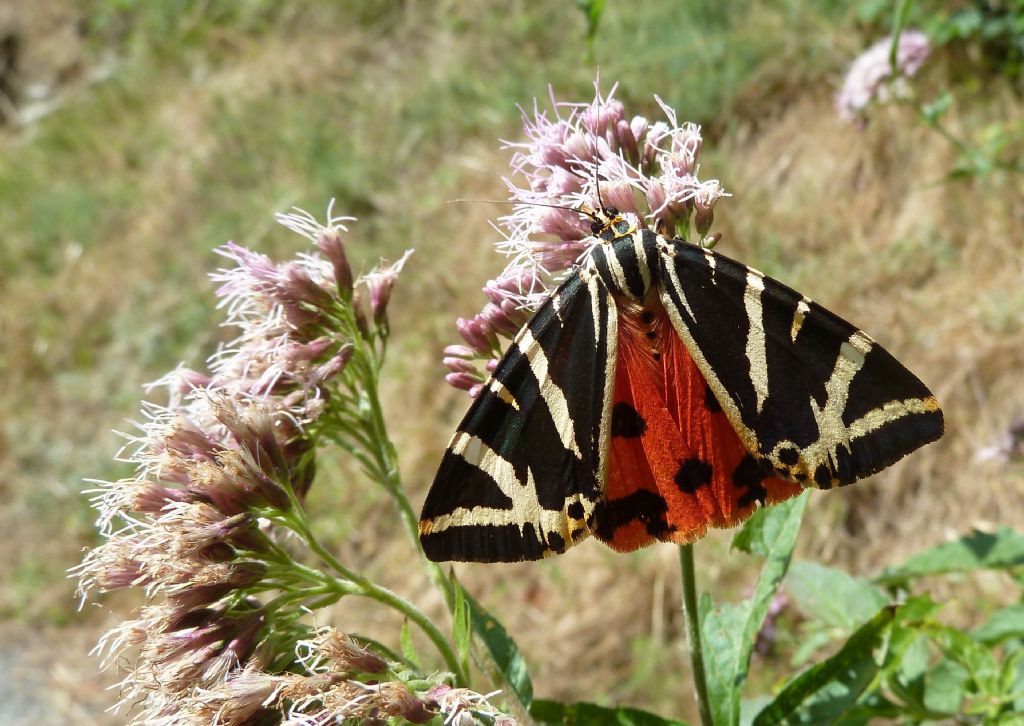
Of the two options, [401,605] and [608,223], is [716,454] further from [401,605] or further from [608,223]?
[401,605]

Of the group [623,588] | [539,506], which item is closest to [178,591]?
[539,506]

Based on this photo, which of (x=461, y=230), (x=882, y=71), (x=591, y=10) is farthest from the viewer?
(x=461, y=230)

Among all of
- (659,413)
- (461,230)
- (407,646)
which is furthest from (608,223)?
(461,230)

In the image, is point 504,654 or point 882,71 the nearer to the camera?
point 504,654

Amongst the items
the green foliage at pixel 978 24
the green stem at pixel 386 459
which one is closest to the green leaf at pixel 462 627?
the green stem at pixel 386 459

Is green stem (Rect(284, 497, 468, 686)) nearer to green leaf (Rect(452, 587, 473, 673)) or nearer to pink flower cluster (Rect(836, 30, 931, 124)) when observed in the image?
green leaf (Rect(452, 587, 473, 673))

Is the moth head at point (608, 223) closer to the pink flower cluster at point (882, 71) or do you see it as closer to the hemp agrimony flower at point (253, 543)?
the hemp agrimony flower at point (253, 543)

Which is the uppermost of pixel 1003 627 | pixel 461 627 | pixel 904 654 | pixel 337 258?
pixel 337 258

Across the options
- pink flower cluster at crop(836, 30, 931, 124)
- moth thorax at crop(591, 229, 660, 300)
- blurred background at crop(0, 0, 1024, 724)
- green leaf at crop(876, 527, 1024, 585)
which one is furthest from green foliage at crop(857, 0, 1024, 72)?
moth thorax at crop(591, 229, 660, 300)
